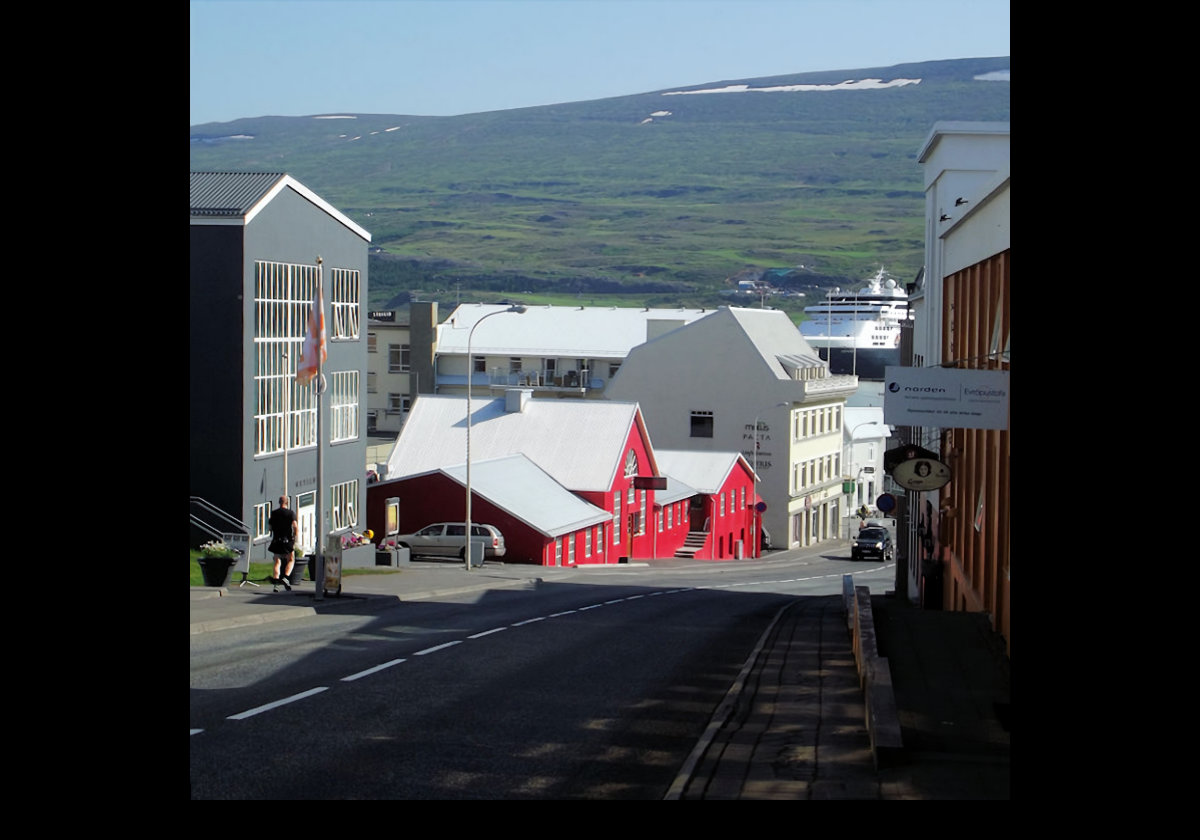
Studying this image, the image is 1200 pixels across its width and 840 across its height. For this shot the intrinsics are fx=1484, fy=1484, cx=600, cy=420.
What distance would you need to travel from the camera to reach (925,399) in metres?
12.9

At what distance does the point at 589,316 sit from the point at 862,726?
82.1 m

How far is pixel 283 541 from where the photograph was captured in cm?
2286

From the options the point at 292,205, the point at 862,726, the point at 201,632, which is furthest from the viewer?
the point at 292,205

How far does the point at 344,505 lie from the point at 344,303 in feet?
22.0

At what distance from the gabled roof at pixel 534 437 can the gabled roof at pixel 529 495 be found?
1447 millimetres

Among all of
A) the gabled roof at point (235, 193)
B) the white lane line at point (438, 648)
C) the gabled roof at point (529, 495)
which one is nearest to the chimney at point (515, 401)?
the gabled roof at point (529, 495)

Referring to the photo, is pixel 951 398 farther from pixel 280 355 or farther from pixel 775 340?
pixel 775 340

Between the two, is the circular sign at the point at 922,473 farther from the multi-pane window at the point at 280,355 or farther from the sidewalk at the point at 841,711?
the multi-pane window at the point at 280,355

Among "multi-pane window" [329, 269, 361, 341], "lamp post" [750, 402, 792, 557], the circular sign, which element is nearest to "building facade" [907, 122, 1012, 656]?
the circular sign

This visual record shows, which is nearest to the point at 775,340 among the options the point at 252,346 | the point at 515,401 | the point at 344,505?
the point at 515,401
